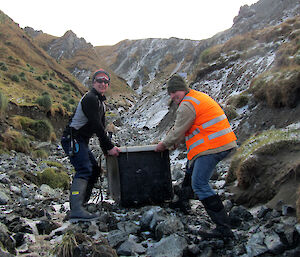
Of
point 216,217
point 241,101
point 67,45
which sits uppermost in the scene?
point 67,45

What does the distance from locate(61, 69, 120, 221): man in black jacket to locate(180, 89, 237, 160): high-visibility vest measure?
142 centimetres

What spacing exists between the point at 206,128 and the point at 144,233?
1565 millimetres

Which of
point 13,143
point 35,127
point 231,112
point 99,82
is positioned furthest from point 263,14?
point 99,82

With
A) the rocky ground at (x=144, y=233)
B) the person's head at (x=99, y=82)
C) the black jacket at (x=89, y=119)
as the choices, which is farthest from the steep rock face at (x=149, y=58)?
the rocky ground at (x=144, y=233)

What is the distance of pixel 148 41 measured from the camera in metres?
113

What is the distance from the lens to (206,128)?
11.3 ft

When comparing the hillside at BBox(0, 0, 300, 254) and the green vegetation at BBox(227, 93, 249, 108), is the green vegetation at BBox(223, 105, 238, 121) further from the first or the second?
the green vegetation at BBox(227, 93, 249, 108)

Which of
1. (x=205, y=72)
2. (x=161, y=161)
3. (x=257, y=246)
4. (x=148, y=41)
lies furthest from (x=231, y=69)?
(x=148, y=41)

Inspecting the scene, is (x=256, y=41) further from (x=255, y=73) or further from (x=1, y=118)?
(x=1, y=118)

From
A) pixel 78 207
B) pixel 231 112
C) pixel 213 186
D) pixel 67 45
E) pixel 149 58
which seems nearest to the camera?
pixel 78 207

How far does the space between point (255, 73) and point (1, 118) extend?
11.9 m

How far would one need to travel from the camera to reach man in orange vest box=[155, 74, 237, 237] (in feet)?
11.1

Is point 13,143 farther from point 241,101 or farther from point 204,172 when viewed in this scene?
point 204,172

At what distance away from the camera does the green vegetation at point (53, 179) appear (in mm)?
7628
